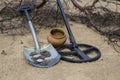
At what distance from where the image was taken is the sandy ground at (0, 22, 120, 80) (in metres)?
3.89

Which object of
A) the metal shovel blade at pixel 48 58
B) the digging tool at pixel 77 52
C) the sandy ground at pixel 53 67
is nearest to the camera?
the sandy ground at pixel 53 67

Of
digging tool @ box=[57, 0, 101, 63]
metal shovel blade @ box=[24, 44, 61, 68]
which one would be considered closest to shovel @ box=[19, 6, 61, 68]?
metal shovel blade @ box=[24, 44, 61, 68]

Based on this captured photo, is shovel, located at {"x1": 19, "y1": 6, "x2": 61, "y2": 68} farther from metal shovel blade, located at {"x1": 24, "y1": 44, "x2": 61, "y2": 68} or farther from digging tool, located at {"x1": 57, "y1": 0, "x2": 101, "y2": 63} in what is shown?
digging tool, located at {"x1": 57, "y1": 0, "x2": 101, "y2": 63}

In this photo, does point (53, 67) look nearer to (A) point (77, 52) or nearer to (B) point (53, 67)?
(B) point (53, 67)

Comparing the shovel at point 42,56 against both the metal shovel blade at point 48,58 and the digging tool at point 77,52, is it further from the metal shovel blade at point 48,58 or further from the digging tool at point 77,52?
the digging tool at point 77,52

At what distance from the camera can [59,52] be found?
4.36m

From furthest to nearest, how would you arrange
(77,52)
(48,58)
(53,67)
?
(77,52) < (48,58) < (53,67)

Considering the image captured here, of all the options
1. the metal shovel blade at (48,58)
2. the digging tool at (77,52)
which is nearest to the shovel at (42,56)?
the metal shovel blade at (48,58)

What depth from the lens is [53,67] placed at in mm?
4086

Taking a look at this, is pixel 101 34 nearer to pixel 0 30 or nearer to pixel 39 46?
pixel 39 46

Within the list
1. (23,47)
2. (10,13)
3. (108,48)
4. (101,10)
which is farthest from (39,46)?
(101,10)

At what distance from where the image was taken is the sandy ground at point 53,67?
153 inches

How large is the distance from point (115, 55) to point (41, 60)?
41.6 inches

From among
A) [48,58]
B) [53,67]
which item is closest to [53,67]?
[53,67]
